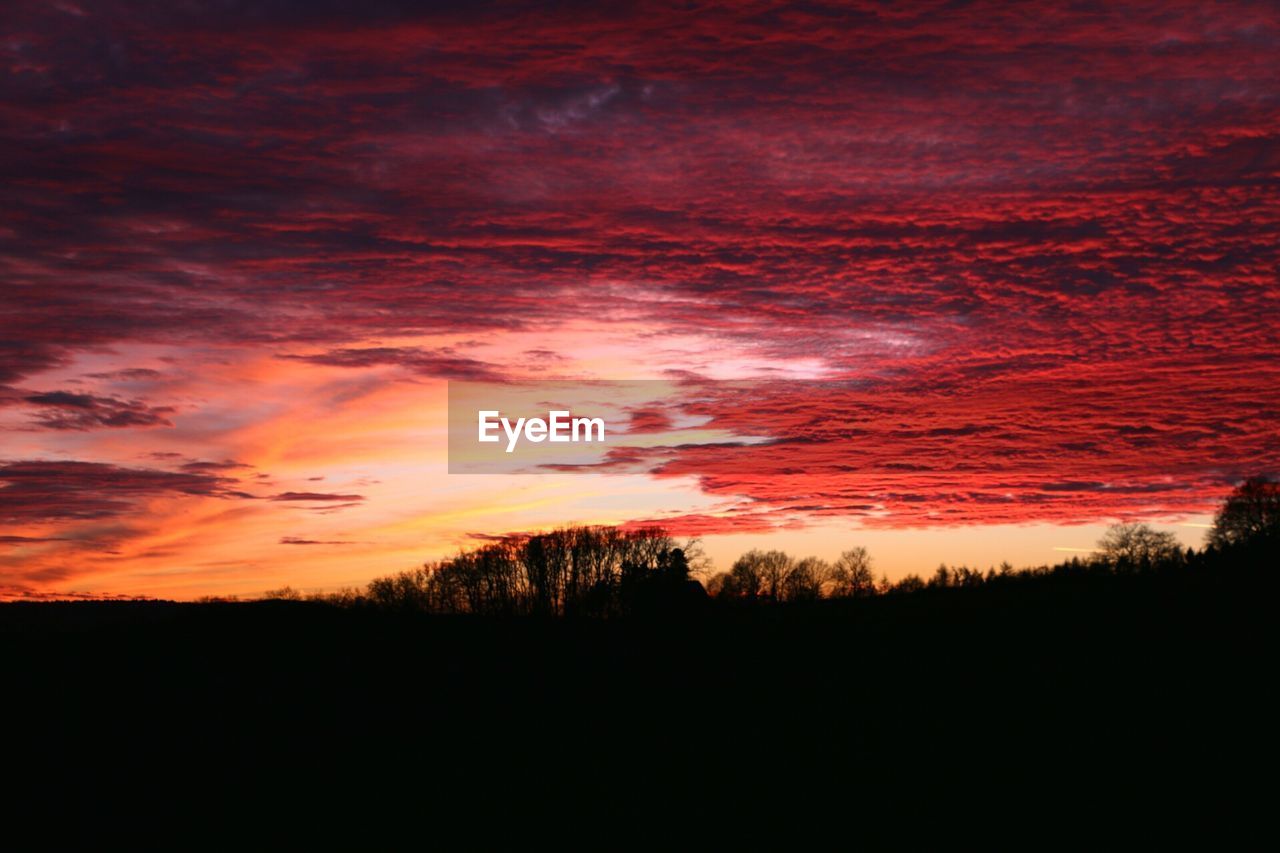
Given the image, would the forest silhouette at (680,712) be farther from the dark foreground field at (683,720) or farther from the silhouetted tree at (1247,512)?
the silhouetted tree at (1247,512)

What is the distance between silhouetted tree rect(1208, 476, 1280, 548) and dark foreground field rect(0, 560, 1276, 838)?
73.7 meters

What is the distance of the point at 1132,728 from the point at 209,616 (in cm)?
5173

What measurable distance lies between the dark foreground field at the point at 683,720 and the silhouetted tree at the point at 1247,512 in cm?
7373

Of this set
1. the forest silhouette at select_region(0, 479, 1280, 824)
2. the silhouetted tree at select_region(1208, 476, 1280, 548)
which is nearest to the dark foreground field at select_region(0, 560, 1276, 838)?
the forest silhouette at select_region(0, 479, 1280, 824)

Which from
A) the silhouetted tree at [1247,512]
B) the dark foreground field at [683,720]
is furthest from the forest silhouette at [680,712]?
the silhouetted tree at [1247,512]

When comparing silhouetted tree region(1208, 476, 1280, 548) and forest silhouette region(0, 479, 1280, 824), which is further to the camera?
silhouetted tree region(1208, 476, 1280, 548)

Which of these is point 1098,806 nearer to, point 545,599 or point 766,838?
point 766,838

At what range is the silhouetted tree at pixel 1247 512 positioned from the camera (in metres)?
108

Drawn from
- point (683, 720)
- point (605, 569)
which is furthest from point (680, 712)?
point (605, 569)

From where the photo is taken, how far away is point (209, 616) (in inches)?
2309

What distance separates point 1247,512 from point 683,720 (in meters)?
108

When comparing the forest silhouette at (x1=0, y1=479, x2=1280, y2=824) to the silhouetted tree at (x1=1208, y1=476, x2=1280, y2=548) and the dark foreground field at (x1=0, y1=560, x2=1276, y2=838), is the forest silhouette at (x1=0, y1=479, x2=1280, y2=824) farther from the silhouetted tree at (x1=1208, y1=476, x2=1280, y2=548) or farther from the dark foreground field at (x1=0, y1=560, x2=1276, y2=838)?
the silhouetted tree at (x1=1208, y1=476, x2=1280, y2=548)

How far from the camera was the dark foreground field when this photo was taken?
2119 centimetres

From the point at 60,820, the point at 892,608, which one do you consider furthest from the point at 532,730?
the point at 892,608
